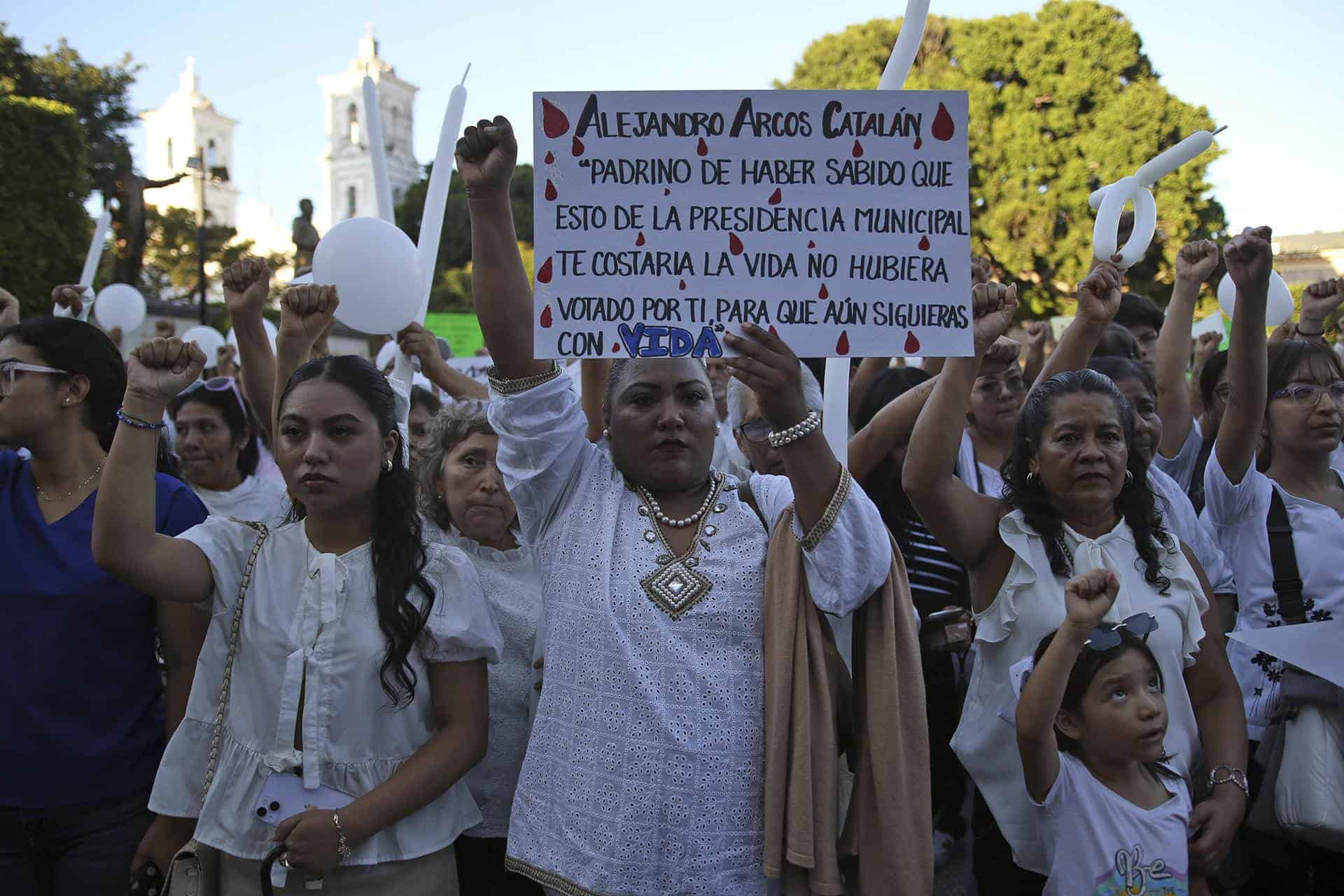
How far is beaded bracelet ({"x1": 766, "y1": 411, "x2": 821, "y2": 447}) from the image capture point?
2174 millimetres

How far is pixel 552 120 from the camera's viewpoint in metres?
2.45

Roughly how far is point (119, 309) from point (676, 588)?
777 cm

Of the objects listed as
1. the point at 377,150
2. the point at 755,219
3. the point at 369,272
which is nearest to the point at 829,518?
the point at 755,219

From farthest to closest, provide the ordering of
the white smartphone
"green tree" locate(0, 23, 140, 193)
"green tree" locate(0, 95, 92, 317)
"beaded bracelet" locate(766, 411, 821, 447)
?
"green tree" locate(0, 23, 140, 193), "green tree" locate(0, 95, 92, 317), the white smartphone, "beaded bracelet" locate(766, 411, 821, 447)

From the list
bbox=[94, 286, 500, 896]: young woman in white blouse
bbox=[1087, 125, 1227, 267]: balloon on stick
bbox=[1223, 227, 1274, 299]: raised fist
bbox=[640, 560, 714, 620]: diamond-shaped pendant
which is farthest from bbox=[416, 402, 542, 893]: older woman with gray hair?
bbox=[1223, 227, 1274, 299]: raised fist

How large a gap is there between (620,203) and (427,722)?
50.0 inches

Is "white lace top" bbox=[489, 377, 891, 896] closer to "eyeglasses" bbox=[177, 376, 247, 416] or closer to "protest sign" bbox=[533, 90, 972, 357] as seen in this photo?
"protest sign" bbox=[533, 90, 972, 357]

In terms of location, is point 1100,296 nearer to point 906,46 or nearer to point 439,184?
point 906,46

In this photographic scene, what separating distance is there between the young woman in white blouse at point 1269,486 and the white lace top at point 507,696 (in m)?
2.11

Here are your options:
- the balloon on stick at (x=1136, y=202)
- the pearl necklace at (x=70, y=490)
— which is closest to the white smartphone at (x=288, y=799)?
the pearl necklace at (x=70, y=490)

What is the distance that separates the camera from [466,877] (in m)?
2.86

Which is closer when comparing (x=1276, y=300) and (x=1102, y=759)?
(x=1102, y=759)

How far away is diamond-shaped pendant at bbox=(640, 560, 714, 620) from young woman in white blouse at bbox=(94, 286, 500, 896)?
0.45 m

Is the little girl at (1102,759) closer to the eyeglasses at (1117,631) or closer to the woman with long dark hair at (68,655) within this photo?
the eyeglasses at (1117,631)
